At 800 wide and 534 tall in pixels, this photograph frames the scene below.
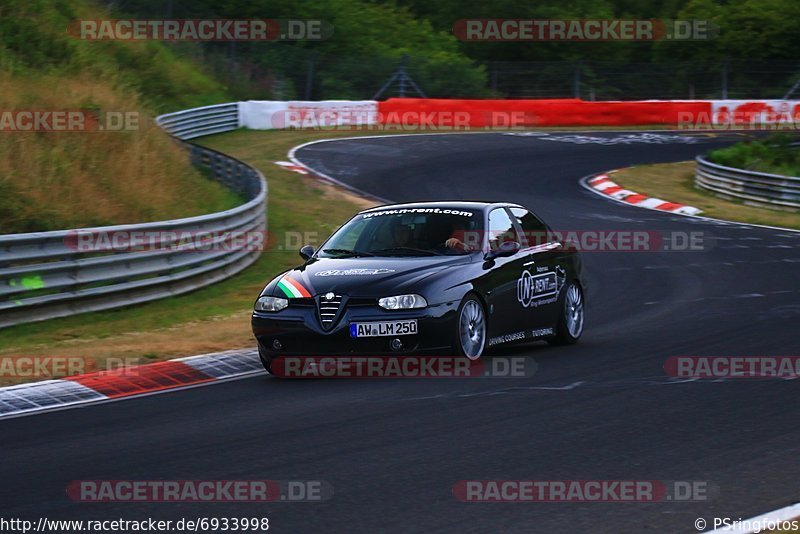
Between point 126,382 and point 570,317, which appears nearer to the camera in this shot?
point 126,382

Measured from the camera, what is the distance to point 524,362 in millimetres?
10508

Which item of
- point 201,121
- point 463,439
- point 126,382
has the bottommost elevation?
point 201,121

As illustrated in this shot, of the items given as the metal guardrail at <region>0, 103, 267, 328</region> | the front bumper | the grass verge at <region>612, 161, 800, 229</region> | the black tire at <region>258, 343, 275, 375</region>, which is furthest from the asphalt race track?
the grass verge at <region>612, 161, 800, 229</region>

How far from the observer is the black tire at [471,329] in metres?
9.80

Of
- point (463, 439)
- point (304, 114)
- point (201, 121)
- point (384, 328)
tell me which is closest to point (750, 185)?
point (304, 114)

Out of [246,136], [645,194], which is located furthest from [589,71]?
[645,194]

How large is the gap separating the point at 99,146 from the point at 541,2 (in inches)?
1819

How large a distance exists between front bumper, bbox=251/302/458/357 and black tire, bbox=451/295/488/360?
0.27ft

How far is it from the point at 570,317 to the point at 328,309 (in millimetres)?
3352

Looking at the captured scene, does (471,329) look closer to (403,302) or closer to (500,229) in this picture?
(403,302)

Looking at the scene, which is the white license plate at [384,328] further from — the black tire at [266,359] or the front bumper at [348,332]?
the black tire at [266,359]

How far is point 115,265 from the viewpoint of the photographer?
1420 cm

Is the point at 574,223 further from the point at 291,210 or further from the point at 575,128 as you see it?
the point at 575,128

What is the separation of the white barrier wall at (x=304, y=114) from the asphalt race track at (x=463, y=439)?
88.4ft
